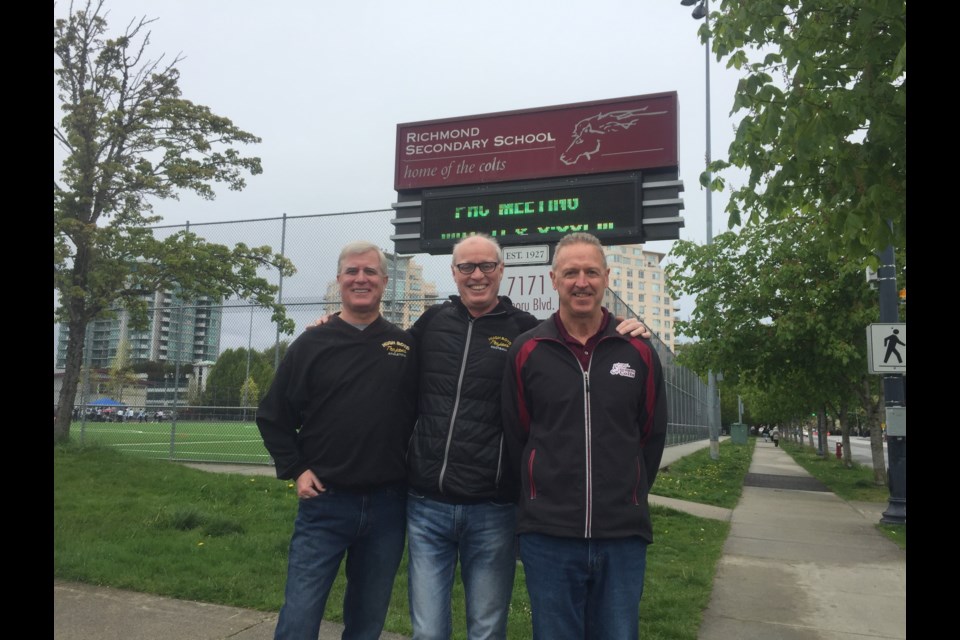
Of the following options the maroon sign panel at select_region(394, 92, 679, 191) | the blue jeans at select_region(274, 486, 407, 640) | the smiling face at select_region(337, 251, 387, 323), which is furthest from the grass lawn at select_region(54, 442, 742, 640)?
the maroon sign panel at select_region(394, 92, 679, 191)

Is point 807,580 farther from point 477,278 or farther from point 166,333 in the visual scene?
point 166,333

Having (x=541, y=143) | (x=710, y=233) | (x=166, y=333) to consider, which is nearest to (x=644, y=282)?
(x=710, y=233)

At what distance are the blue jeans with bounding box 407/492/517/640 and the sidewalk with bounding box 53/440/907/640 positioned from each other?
1594 mm

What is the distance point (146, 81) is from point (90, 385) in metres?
6.94

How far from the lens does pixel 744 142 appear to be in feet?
18.2

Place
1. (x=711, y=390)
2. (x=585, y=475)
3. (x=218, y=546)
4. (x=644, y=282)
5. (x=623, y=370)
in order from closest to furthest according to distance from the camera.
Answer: (x=585, y=475) → (x=623, y=370) → (x=218, y=546) → (x=711, y=390) → (x=644, y=282)

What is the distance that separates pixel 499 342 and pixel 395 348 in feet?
1.52

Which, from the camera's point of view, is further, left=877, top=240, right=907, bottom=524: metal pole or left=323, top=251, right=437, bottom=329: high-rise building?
left=323, top=251, right=437, bottom=329: high-rise building

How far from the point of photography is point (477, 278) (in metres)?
3.05

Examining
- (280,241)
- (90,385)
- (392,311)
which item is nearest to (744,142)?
(392,311)

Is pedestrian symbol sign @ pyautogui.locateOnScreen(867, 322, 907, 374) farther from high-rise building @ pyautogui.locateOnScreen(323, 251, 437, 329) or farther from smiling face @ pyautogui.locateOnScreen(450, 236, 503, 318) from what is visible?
smiling face @ pyautogui.locateOnScreen(450, 236, 503, 318)

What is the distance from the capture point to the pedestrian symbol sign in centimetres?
891

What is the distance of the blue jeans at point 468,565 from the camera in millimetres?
2836

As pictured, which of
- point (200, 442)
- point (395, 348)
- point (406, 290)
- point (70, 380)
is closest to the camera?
point (395, 348)
